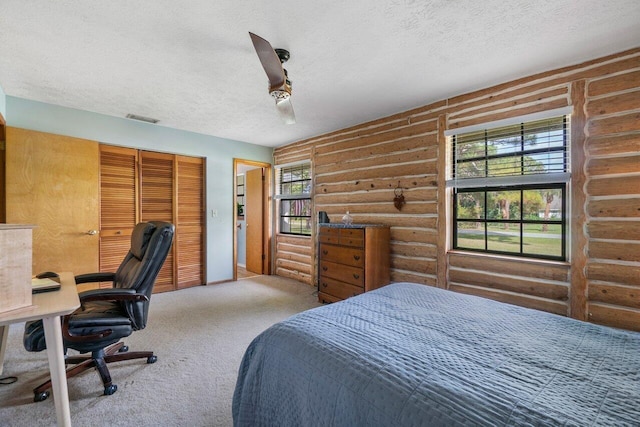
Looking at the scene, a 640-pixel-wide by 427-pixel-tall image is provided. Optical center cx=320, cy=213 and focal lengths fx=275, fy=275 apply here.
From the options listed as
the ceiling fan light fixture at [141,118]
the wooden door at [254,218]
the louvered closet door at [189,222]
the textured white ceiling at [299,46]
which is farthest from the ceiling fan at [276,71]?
the wooden door at [254,218]

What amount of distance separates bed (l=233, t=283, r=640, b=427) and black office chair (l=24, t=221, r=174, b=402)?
3.75 feet

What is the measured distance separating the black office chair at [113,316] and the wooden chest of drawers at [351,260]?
6.87ft

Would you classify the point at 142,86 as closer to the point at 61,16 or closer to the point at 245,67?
the point at 61,16

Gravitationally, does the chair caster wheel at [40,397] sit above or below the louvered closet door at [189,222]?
below

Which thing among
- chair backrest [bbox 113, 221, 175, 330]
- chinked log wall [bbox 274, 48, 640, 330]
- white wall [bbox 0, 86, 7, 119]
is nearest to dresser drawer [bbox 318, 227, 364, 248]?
chinked log wall [bbox 274, 48, 640, 330]

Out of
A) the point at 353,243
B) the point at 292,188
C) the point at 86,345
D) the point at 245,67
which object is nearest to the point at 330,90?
the point at 245,67

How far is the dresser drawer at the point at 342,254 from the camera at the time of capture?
3.43 m

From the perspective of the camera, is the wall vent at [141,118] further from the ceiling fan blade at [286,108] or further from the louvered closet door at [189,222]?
the ceiling fan blade at [286,108]

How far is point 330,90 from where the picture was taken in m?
3.04

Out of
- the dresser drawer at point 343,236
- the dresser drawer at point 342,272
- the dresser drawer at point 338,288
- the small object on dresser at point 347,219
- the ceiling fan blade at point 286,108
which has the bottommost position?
the dresser drawer at point 338,288

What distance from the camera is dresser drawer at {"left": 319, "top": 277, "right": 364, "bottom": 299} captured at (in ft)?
11.4

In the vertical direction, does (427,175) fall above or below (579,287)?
above

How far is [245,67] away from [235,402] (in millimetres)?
2584

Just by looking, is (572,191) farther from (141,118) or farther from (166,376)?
(141,118)
